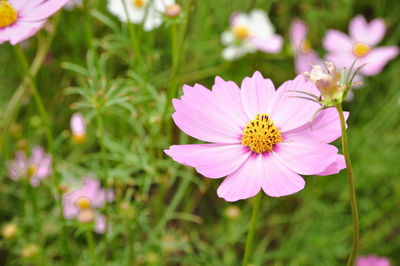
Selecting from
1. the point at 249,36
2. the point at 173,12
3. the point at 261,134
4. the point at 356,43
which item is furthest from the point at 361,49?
the point at 261,134

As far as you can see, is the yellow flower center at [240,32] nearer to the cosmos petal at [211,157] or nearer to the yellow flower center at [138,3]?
the yellow flower center at [138,3]

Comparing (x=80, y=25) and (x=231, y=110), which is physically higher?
(x=80, y=25)

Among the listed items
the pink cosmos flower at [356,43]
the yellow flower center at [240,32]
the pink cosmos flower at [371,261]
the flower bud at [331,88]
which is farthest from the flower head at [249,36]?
the flower bud at [331,88]

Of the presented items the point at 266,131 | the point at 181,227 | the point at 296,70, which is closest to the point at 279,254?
the point at 181,227

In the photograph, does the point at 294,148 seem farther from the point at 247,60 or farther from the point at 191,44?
the point at 247,60

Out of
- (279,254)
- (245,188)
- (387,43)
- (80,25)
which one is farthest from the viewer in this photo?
(387,43)

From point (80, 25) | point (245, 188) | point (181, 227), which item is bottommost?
point (245, 188)

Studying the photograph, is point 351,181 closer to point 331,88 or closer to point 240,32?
point 331,88
